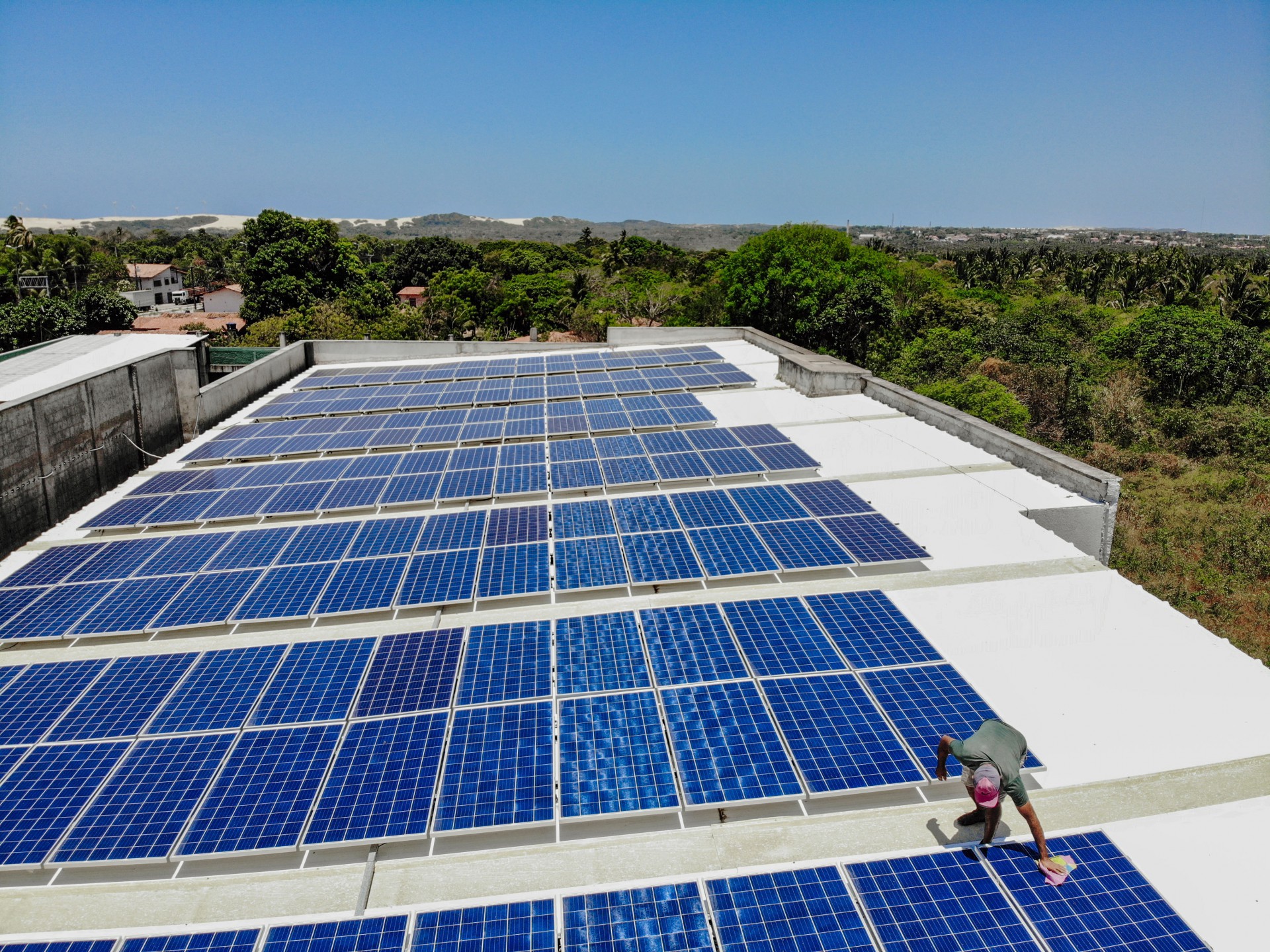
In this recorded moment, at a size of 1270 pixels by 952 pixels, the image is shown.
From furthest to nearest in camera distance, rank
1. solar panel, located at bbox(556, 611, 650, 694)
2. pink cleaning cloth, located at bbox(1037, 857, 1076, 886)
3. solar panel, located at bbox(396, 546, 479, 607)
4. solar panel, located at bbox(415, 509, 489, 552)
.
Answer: solar panel, located at bbox(415, 509, 489, 552)
solar panel, located at bbox(396, 546, 479, 607)
solar panel, located at bbox(556, 611, 650, 694)
pink cleaning cloth, located at bbox(1037, 857, 1076, 886)

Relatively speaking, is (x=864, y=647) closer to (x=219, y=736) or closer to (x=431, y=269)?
(x=219, y=736)

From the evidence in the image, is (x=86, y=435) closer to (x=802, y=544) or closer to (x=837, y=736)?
(x=802, y=544)

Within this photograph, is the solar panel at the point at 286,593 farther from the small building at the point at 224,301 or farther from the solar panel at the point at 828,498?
the small building at the point at 224,301

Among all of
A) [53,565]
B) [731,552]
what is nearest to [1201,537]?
[731,552]

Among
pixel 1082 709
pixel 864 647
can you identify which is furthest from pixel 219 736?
pixel 1082 709

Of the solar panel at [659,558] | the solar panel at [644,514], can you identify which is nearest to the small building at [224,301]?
the solar panel at [644,514]

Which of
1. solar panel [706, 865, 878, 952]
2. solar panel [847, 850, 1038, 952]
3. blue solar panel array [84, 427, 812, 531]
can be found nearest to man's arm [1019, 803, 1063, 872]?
solar panel [847, 850, 1038, 952]

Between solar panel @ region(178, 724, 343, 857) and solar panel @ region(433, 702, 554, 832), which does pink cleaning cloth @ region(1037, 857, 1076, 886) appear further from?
solar panel @ region(178, 724, 343, 857)
